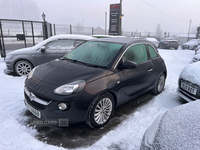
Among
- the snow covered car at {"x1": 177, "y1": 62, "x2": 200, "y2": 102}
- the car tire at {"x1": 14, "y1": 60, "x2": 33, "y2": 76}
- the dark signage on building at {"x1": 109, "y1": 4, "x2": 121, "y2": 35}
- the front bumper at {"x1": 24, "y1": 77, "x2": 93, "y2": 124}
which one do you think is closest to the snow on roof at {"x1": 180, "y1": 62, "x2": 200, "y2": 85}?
the snow covered car at {"x1": 177, "y1": 62, "x2": 200, "y2": 102}

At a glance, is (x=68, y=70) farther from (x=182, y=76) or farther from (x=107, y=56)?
(x=182, y=76)

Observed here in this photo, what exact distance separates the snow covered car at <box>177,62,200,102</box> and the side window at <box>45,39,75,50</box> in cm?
430

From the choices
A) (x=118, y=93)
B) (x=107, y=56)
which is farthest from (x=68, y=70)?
(x=118, y=93)

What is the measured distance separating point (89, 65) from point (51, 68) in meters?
0.78

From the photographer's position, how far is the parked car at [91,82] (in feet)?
8.01

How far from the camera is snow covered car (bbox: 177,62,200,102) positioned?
3373 mm

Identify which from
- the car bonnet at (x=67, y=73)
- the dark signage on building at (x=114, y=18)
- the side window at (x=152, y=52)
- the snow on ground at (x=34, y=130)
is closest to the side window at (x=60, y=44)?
→ the snow on ground at (x=34, y=130)

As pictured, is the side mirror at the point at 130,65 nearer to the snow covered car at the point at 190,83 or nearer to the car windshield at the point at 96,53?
the car windshield at the point at 96,53

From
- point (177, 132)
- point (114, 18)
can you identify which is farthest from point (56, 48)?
point (114, 18)

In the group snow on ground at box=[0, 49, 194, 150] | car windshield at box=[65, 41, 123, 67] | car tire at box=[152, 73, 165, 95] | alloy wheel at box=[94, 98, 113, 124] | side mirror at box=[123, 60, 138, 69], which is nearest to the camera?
snow on ground at box=[0, 49, 194, 150]

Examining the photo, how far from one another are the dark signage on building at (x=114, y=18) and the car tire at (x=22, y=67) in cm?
1391

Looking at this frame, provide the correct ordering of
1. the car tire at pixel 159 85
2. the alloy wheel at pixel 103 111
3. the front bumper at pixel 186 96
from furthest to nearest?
1. the car tire at pixel 159 85
2. the front bumper at pixel 186 96
3. the alloy wheel at pixel 103 111

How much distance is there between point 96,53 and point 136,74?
1029 millimetres

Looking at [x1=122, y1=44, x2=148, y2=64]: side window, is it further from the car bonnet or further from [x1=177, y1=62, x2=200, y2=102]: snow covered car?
[x1=177, y1=62, x2=200, y2=102]: snow covered car
